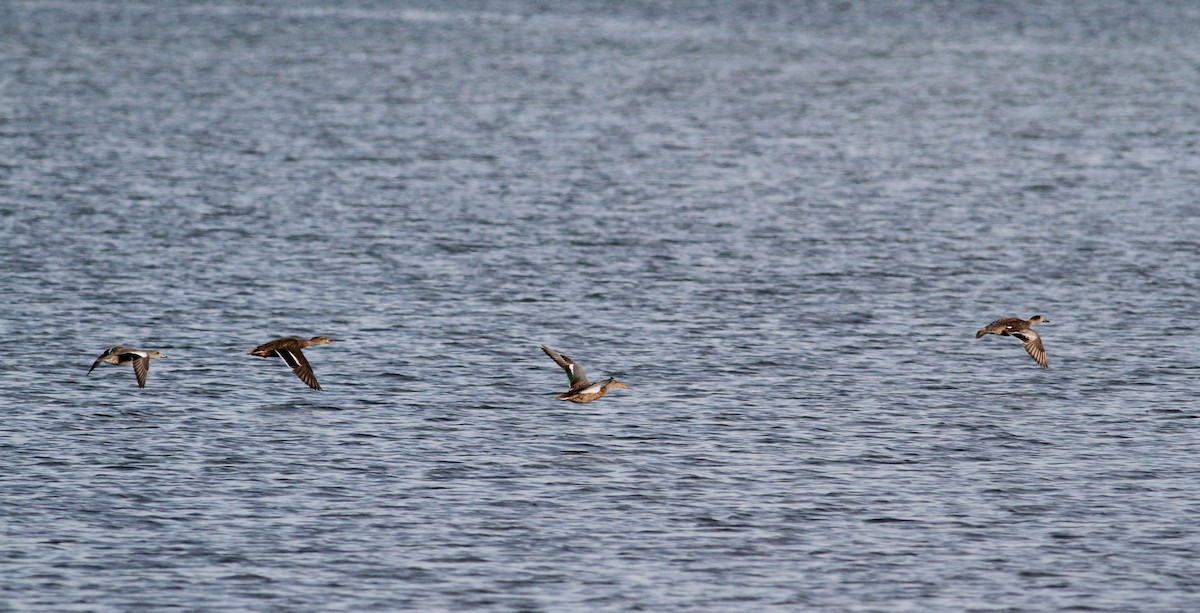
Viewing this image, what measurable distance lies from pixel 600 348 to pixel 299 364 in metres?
6.79

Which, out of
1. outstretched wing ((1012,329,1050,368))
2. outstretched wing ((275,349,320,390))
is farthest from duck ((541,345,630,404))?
outstretched wing ((1012,329,1050,368))

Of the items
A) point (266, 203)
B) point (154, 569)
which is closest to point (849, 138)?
point (266, 203)

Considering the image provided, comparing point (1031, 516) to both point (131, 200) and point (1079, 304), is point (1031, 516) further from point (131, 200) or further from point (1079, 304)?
point (131, 200)

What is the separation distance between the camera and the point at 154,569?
21297 mm

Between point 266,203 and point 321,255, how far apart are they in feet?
26.7

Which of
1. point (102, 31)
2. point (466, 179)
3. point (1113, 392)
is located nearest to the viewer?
point (1113, 392)

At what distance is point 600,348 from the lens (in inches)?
1316

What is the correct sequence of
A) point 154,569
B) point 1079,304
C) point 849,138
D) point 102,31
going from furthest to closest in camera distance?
1. point 102,31
2. point 849,138
3. point 1079,304
4. point 154,569

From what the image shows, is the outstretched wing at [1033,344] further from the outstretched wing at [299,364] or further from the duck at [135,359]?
the duck at [135,359]

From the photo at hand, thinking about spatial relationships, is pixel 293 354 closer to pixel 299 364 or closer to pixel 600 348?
pixel 299 364

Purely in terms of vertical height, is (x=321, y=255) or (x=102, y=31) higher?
(x=102, y=31)

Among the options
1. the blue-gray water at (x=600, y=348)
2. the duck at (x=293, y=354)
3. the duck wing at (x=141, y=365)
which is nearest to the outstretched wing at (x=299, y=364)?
the duck at (x=293, y=354)

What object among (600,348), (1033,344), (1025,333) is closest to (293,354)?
(600,348)

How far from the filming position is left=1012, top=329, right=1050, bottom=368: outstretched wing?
3050 centimetres
